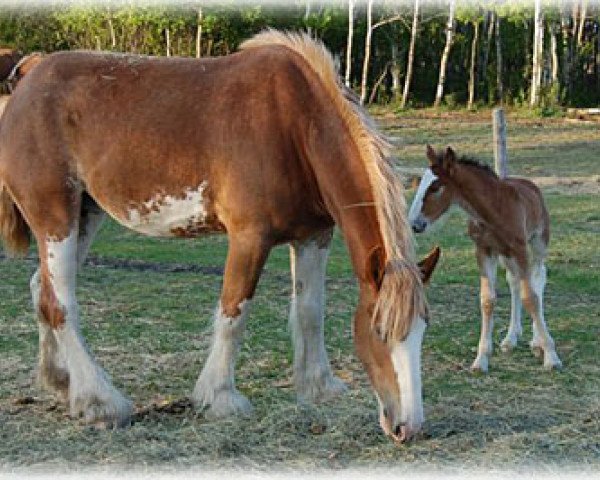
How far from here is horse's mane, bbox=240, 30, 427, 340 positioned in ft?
15.5

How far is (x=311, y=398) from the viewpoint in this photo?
5.90 m

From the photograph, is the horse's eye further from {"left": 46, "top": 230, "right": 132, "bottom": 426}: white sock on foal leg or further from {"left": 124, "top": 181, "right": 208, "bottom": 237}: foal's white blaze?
{"left": 46, "top": 230, "right": 132, "bottom": 426}: white sock on foal leg

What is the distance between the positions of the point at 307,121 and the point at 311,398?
5.19 feet

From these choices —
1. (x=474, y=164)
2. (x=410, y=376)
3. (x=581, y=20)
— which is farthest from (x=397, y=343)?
(x=581, y=20)

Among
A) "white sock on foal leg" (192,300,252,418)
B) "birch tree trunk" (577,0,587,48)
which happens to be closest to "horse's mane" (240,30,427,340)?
"white sock on foal leg" (192,300,252,418)

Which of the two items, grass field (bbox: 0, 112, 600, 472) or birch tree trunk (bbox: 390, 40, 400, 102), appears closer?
grass field (bbox: 0, 112, 600, 472)

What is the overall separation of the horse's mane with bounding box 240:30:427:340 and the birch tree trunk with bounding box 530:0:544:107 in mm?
21870

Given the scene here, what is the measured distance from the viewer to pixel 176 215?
5637mm

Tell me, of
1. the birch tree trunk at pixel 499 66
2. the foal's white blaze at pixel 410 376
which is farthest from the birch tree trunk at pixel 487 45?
the foal's white blaze at pixel 410 376

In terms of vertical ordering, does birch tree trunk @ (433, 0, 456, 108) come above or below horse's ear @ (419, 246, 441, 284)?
below

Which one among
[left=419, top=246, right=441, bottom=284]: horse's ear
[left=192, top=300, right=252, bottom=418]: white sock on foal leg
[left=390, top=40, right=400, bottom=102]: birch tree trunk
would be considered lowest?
[left=390, top=40, right=400, bottom=102]: birch tree trunk

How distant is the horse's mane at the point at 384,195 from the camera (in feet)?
15.5

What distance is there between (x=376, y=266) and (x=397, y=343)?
370 millimetres

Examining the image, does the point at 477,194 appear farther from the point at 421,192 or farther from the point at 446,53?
the point at 446,53
